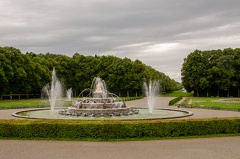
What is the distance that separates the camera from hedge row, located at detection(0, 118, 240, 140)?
625 inches

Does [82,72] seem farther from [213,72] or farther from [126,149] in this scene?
[126,149]

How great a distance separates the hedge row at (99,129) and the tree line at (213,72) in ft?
196

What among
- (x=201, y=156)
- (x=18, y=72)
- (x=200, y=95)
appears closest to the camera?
(x=201, y=156)

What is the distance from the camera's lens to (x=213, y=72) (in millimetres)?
74875

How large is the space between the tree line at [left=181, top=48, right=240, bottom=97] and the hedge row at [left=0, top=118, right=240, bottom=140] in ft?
196

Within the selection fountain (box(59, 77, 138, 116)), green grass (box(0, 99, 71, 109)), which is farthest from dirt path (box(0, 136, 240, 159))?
green grass (box(0, 99, 71, 109))

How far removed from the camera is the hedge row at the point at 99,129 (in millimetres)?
15868

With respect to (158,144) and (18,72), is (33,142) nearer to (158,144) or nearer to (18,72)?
(158,144)

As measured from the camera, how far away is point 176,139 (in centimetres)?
1595

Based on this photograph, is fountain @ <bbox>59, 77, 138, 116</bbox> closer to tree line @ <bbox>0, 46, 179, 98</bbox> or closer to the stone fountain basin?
the stone fountain basin

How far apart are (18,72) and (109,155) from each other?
171 feet

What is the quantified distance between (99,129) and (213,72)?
6434 centimetres

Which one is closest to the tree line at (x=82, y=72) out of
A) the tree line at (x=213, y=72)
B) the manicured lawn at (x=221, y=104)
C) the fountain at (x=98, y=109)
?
the tree line at (x=213, y=72)

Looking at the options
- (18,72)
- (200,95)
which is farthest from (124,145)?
(200,95)
